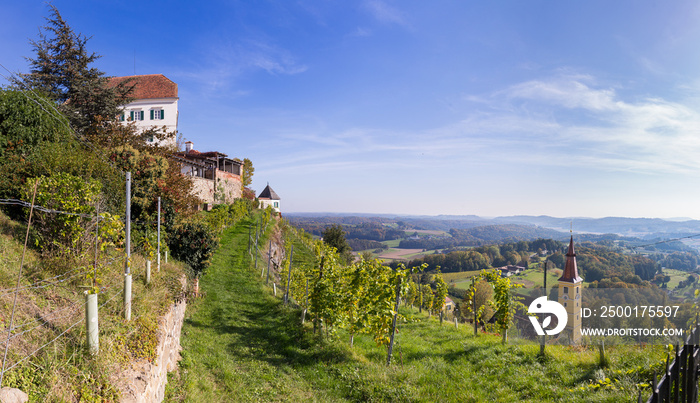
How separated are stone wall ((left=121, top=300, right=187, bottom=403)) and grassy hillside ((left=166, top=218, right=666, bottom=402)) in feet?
1.20

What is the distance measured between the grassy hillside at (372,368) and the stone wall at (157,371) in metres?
0.37

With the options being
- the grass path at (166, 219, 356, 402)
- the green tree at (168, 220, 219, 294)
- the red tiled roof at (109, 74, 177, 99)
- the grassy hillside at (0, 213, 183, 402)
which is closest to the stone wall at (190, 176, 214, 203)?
the red tiled roof at (109, 74, 177, 99)

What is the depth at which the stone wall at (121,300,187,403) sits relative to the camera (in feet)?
14.6

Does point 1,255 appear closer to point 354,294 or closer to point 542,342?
point 354,294

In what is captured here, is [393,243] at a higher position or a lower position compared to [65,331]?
lower

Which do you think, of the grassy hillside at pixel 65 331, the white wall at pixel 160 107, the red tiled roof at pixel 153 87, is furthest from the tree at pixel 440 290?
the red tiled roof at pixel 153 87

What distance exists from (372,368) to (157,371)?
15.7 feet

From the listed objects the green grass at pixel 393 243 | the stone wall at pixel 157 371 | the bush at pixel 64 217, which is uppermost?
the bush at pixel 64 217

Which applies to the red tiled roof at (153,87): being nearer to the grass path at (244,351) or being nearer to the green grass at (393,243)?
the grass path at (244,351)

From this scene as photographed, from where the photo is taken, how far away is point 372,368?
802 cm

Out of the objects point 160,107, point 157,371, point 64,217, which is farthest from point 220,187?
point 157,371

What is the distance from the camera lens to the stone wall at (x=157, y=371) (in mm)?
4465

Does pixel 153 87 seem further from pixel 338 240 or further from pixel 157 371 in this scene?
pixel 157 371

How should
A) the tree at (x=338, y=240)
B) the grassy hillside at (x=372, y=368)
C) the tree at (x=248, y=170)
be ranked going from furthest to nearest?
1. the tree at (x=248, y=170)
2. the tree at (x=338, y=240)
3. the grassy hillside at (x=372, y=368)
